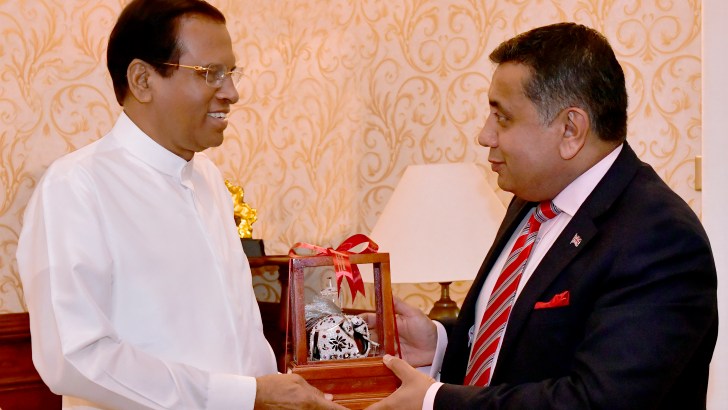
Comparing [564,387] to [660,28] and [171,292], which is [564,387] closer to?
[171,292]

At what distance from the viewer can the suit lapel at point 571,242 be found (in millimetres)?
1991

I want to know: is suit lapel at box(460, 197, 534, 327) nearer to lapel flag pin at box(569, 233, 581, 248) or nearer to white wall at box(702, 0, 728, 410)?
lapel flag pin at box(569, 233, 581, 248)

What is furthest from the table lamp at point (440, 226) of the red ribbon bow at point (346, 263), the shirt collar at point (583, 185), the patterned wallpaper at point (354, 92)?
the shirt collar at point (583, 185)

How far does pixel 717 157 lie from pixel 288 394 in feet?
6.19

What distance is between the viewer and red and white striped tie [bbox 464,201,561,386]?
214 cm

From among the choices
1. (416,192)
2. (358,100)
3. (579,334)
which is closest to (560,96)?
(579,334)

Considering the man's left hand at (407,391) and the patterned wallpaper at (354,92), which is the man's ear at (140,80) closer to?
the man's left hand at (407,391)

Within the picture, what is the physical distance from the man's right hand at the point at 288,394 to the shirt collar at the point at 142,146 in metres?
0.58

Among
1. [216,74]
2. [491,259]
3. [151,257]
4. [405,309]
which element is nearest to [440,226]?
[405,309]

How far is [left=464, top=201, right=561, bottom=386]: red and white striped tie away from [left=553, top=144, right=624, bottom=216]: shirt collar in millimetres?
47

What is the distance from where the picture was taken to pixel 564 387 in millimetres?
1896

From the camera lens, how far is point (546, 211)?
218cm

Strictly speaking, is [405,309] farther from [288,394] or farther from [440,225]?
[440,225]

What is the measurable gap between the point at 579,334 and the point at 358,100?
2280mm
